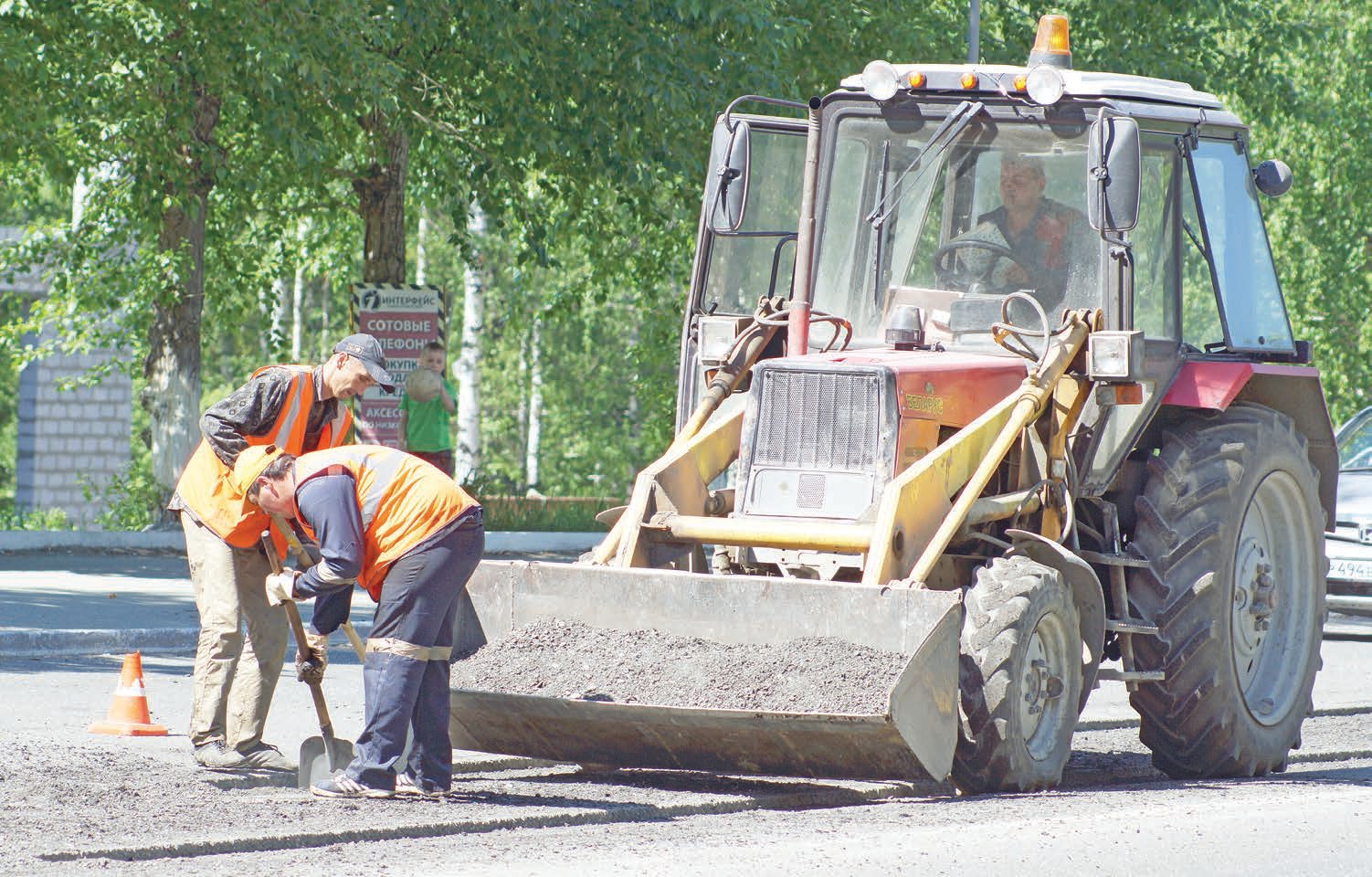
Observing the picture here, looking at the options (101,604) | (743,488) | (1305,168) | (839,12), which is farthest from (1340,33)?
(743,488)

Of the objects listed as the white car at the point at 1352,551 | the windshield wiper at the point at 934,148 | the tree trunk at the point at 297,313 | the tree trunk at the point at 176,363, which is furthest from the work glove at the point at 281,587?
the tree trunk at the point at 297,313

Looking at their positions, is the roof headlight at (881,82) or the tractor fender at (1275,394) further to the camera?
the roof headlight at (881,82)

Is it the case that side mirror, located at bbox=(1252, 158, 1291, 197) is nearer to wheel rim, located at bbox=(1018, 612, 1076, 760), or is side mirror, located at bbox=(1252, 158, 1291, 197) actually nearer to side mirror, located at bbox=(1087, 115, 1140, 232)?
side mirror, located at bbox=(1087, 115, 1140, 232)

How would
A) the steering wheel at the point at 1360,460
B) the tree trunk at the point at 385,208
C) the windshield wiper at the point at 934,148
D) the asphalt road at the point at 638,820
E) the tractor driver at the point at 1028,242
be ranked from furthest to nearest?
the tree trunk at the point at 385,208
the steering wheel at the point at 1360,460
the windshield wiper at the point at 934,148
the tractor driver at the point at 1028,242
the asphalt road at the point at 638,820

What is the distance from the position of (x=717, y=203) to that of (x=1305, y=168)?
23129 millimetres

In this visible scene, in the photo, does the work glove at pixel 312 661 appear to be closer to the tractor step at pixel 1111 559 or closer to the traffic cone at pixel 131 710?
the traffic cone at pixel 131 710

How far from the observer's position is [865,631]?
7.25 m

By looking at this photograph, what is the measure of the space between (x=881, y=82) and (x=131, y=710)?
13.9ft

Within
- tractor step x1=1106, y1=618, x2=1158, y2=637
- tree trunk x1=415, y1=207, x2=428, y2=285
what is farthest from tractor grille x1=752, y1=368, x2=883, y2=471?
tree trunk x1=415, y1=207, x2=428, y2=285

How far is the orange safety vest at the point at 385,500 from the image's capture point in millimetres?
7262

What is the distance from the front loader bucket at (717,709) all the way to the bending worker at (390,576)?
0.40 meters

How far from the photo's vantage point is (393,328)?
19.3m

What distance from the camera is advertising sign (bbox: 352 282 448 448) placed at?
19.1 metres

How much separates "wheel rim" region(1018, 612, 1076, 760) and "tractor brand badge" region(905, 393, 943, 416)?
36.9 inches
